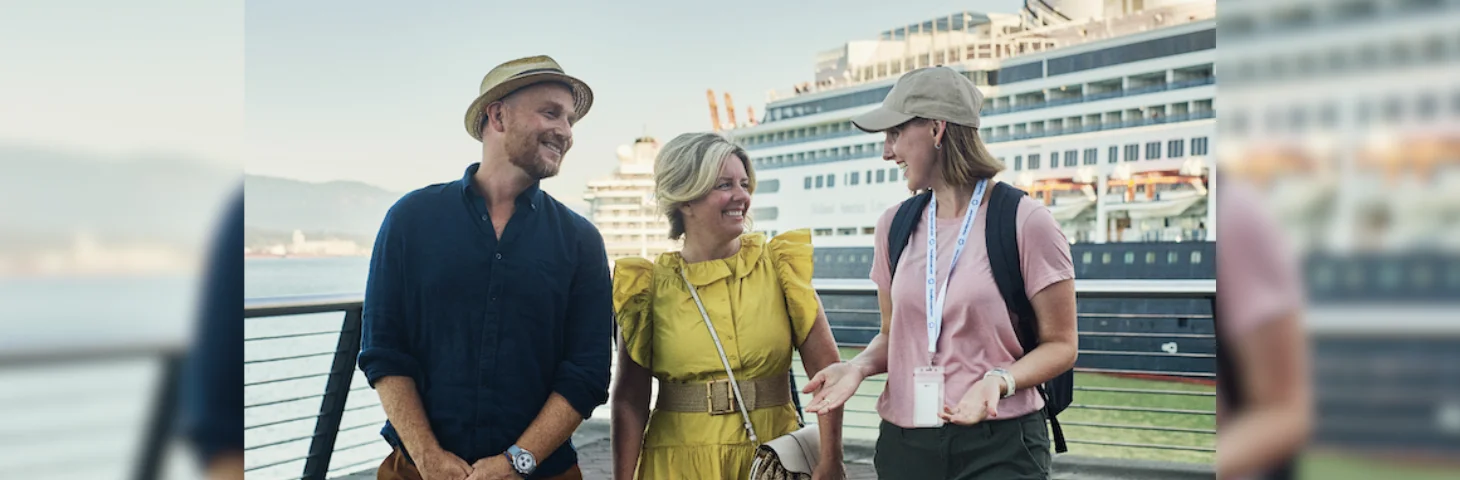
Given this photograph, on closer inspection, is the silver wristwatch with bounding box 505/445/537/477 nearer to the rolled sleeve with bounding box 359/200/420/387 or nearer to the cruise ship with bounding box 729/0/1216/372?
the rolled sleeve with bounding box 359/200/420/387

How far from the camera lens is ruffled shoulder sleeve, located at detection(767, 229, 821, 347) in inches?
89.2

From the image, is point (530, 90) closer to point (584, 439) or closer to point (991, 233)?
point (991, 233)

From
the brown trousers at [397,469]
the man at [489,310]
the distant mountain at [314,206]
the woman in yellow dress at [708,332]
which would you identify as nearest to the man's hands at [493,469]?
the man at [489,310]

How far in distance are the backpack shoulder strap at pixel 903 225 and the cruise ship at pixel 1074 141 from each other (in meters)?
25.8

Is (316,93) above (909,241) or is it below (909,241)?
above

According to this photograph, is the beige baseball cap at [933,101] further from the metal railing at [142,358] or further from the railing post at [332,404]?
the railing post at [332,404]

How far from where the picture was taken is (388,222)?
6.88 feet

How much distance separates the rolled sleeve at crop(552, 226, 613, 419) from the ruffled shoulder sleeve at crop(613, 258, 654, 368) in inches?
2.4

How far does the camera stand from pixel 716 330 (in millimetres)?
2232

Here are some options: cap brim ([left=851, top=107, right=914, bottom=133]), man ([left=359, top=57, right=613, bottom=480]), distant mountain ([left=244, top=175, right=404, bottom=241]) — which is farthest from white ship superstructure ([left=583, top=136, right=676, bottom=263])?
cap brim ([left=851, top=107, right=914, bottom=133])

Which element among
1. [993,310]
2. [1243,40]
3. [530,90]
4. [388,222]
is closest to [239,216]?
[388,222]

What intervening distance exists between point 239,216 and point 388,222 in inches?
11.9

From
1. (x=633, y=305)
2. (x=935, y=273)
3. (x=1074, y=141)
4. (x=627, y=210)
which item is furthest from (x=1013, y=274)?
(x=627, y=210)

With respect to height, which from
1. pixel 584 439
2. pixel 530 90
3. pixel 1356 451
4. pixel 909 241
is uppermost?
pixel 530 90
